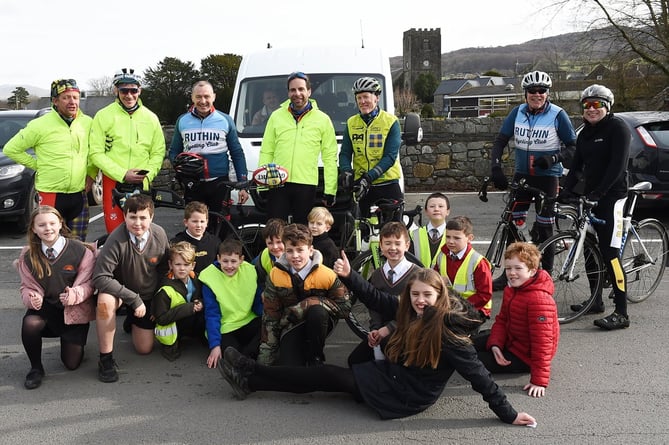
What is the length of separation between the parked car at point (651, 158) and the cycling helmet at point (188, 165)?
6.06m

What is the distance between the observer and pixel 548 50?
21.4m

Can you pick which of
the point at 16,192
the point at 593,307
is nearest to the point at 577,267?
the point at 593,307

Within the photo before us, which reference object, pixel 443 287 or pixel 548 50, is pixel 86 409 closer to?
pixel 443 287

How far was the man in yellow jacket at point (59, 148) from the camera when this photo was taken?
625 cm

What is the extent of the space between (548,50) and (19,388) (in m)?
20.1

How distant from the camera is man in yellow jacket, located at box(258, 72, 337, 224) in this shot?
20.4 ft

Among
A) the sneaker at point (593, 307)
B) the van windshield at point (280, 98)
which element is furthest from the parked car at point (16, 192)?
the sneaker at point (593, 307)

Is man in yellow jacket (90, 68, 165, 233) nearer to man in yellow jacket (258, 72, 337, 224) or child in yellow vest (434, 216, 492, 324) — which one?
man in yellow jacket (258, 72, 337, 224)

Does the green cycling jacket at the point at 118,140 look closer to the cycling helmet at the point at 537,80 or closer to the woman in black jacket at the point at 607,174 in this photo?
the cycling helmet at the point at 537,80

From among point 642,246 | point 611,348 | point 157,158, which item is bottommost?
point 611,348

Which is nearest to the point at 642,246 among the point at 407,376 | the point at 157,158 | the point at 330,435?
the point at 407,376

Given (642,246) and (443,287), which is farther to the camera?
(642,246)

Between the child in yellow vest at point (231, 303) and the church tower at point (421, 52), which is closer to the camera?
the child in yellow vest at point (231, 303)

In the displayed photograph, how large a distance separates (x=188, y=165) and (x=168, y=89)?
46.8 feet
